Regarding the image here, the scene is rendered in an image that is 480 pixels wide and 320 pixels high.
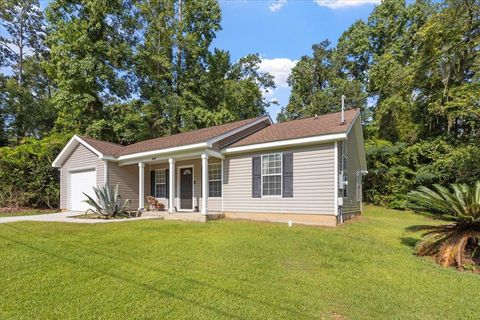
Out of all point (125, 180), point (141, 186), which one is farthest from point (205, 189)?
point (125, 180)

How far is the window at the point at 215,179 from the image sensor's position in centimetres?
1305

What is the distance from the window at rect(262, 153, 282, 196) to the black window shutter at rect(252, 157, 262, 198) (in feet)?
0.45

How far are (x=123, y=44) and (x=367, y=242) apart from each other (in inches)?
884

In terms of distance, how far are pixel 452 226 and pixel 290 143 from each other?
518 cm

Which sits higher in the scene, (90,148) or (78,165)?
(90,148)

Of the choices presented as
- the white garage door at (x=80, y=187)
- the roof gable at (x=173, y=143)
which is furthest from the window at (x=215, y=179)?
the white garage door at (x=80, y=187)

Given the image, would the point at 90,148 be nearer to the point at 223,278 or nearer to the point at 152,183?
the point at 152,183

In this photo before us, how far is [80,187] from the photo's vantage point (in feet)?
52.6

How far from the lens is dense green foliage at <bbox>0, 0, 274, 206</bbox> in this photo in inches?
826

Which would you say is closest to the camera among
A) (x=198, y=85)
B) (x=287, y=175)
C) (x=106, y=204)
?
(x=287, y=175)

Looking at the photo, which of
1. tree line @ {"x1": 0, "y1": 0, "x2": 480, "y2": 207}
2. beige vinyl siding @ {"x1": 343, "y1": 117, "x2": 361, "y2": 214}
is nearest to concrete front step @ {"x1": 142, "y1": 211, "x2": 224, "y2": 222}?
beige vinyl siding @ {"x1": 343, "y1": 117, "x2": 361, "y2": 214}

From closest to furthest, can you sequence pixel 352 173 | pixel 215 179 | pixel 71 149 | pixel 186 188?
pixel 215 179
pixel 352 173
pixel 186 188
pixel 71 149

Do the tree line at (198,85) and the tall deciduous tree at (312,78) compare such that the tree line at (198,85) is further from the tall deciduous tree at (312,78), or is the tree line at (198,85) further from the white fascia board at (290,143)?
the white fascia board at (290,143)

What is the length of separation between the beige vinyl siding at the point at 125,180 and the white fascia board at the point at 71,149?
0.88m
